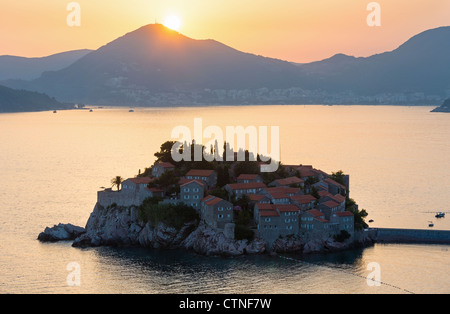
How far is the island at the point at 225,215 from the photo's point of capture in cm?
5678

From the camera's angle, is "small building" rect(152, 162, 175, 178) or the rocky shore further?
"small building" rect(152, 162, 175, 178)

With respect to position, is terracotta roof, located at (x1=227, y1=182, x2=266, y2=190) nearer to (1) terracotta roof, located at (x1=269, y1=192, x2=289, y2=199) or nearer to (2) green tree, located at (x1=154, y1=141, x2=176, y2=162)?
(1) terracotta roof, located at (x1=269, y1=192, x2=289, y2=199)

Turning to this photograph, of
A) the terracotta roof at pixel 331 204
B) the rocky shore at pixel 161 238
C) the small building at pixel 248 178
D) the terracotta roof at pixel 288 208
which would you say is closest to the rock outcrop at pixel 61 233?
the rocky shore at pixel 161 238

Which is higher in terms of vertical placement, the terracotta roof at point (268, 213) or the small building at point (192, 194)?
the small building at point (192, 194)

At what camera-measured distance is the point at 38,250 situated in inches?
2304

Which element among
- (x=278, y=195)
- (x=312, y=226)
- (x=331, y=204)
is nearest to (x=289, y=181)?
(x=278, y=195)

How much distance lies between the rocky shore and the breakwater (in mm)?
1286

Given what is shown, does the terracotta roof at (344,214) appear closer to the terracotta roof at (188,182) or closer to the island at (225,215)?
the island at (225,215)

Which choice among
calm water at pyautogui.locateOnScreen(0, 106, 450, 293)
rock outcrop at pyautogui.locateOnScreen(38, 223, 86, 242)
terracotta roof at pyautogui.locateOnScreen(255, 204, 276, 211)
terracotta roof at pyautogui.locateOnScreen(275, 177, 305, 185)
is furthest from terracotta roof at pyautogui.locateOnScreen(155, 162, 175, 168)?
terracotta roof at pyautogui.locateOnScreen(255, 204, 276, 211)

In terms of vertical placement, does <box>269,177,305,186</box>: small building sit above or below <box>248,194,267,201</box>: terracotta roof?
above

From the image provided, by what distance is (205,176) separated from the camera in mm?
65688

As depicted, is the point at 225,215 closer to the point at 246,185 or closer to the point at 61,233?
the point at 246,185

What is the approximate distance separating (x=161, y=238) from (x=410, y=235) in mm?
22833

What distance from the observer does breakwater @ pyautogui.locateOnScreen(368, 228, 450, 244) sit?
60781 millimetres
